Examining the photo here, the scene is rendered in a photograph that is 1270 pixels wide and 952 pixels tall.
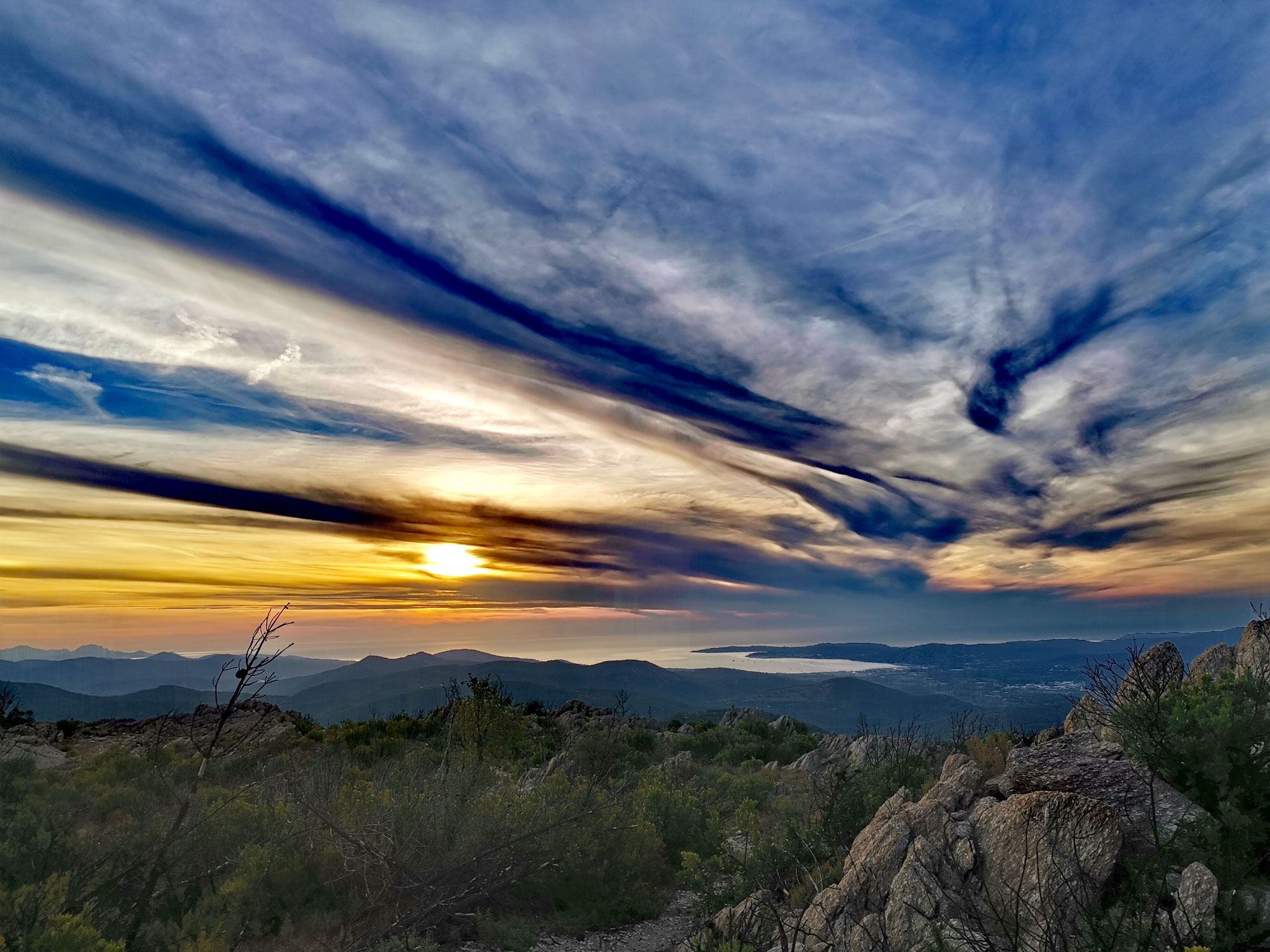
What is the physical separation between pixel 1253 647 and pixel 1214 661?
1.65 m

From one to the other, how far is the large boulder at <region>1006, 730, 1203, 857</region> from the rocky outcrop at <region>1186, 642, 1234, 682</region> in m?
6.12

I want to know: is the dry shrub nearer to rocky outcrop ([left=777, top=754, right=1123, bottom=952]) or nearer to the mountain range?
rocky outcrop ([left=777, top=754, right=1123, bottom=952])

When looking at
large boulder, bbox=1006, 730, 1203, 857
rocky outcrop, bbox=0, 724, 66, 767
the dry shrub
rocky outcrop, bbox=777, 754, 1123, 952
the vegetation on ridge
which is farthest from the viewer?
rocky outcrop, bbox=0, 724, 66, 767

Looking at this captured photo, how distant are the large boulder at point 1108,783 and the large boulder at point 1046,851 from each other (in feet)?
1.63

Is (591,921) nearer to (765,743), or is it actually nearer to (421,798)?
(421,798)

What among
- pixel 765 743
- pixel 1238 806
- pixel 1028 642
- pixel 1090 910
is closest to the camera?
pixel 1090 910

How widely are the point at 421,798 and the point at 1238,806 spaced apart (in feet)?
42.9

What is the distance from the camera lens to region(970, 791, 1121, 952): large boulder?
266 inches

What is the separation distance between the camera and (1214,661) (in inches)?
552

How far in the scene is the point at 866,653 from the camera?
16300cm

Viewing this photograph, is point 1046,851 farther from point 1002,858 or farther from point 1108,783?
point 1108,783

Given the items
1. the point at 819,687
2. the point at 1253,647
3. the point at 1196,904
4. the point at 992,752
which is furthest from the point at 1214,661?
the point at 819,687

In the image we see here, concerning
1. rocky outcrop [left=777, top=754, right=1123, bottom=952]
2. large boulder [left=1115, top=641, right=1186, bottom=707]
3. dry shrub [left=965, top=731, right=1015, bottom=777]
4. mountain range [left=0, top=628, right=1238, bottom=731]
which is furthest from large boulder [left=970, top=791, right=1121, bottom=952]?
mountain range [left=0, top=628, right=1238, bottom=731]

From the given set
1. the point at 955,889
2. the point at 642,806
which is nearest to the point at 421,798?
the point at 642,806
